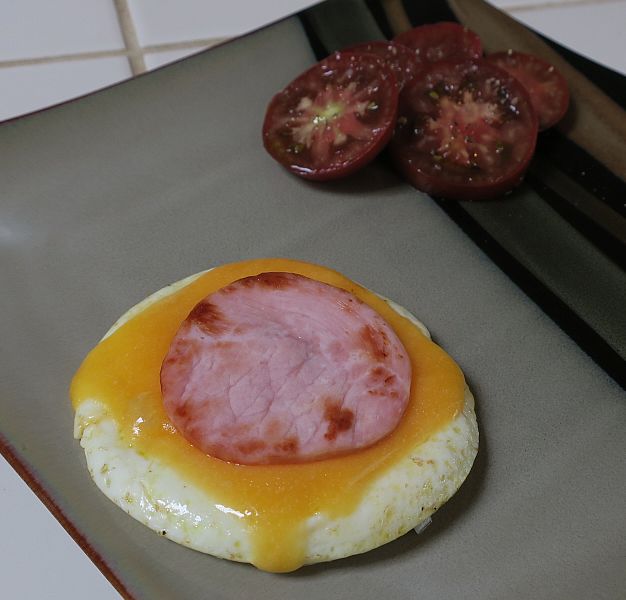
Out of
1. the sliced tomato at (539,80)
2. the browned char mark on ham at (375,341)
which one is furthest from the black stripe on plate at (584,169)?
the browned char mark on ham at (375,341)

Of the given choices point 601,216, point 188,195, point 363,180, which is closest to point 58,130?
point 188,195

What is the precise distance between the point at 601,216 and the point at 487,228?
298mm

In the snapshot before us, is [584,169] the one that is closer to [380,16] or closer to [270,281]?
[380,16]

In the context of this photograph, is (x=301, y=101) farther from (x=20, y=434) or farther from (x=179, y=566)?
(x=179, y=566)

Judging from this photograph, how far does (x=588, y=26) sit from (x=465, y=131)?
1.24m

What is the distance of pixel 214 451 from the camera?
56.6 inches

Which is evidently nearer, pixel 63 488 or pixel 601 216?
pixel 63 488

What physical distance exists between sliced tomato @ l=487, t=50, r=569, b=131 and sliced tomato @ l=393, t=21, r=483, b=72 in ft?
0.22

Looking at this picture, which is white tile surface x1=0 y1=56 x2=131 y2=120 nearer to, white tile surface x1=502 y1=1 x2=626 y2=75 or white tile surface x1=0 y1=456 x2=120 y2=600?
white tile surface x1=0 y1=456 x2=120 y2=600

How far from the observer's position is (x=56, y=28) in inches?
111

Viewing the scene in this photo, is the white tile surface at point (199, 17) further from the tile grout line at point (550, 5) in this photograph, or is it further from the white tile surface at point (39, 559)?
the white tile surface at point (39, 559)

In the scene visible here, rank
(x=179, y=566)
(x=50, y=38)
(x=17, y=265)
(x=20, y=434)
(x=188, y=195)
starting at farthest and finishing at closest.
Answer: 1. (x=50, y=38)
2. (x=188, y=195)
3. (x=17, y=265)
4. (x=20, y=434)
5. (x=179, y=566)

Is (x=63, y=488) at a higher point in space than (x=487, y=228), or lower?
higher

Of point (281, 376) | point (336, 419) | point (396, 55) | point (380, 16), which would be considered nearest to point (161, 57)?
point (380, 16)
